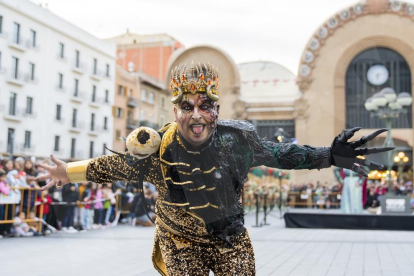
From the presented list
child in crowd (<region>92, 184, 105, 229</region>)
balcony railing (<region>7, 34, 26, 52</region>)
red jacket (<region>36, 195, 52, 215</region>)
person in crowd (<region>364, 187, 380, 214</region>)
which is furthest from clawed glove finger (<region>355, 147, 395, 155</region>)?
balcony railing (<region>7, 34, 26, 52</region>)

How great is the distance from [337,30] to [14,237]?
2702 cm

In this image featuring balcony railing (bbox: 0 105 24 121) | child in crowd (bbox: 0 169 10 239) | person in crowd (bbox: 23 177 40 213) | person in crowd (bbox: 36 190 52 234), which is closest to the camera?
child in crowd (bbox: 0 169 10 239)

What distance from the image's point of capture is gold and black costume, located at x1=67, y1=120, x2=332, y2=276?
9.82 ft

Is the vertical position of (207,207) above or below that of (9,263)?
above

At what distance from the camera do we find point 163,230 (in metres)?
3.21

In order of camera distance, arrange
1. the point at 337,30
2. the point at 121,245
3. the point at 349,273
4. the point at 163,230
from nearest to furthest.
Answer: the point at 163,230 → the point at 349,273 → the point at 121,245 → the point at 337,30

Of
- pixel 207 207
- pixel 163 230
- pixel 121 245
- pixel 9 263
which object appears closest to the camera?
pixel 207 207

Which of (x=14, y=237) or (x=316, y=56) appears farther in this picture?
(x=316, y=56)

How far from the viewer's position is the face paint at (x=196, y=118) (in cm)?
291

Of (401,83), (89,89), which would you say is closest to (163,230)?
(401,83)

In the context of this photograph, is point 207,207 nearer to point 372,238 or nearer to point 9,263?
point 9,263

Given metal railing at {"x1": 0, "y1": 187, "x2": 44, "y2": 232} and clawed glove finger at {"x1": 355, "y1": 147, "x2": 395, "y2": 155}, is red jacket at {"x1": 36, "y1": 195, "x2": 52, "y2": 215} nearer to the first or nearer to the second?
metal railing at {"x1": 0, "y1": 187, "x2": 44, "y2": 232}

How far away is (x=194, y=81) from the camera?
9.87 feet

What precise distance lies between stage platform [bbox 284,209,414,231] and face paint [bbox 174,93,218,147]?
11945 mm
